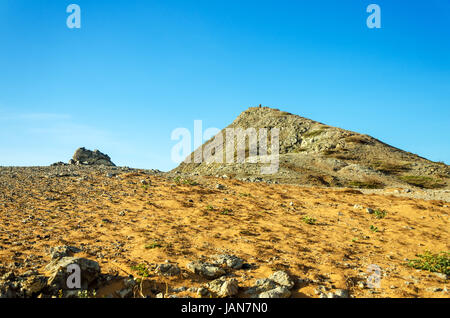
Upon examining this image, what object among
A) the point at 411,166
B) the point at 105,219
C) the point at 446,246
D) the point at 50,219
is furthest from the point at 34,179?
the point at 411,166

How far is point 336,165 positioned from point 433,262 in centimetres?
4161

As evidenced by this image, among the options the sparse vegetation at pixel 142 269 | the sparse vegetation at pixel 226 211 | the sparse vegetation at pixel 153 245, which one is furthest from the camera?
the sparse vegetation at pixel 226 211

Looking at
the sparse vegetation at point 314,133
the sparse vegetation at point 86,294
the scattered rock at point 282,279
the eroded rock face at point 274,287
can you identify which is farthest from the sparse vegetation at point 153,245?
the sparse vegetation at point 314,133

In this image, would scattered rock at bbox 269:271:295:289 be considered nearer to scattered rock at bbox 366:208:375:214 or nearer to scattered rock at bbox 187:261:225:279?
scattered rock at bbox 187:261:225:279

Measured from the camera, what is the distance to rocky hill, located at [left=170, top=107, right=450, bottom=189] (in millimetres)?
42344

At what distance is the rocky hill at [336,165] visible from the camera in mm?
42344

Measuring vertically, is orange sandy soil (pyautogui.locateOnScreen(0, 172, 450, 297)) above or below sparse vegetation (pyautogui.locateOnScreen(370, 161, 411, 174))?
below

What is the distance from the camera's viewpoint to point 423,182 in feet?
151

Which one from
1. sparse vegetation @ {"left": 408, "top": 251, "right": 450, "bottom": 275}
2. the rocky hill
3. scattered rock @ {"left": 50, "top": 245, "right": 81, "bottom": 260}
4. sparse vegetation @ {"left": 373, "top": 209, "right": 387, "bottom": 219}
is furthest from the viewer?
the rocky hill

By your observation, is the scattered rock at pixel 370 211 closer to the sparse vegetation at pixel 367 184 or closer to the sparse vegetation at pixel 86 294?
the sparse vegetation at pixel 86 294

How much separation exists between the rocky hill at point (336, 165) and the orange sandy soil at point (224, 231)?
11.9 m

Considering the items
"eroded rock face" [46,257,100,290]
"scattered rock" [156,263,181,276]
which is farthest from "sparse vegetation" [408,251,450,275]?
"eroded rock face" [46,257,100,290]

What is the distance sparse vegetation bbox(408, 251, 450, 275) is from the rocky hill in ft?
60.8

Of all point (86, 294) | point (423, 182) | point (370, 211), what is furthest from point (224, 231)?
point (423, 182)
